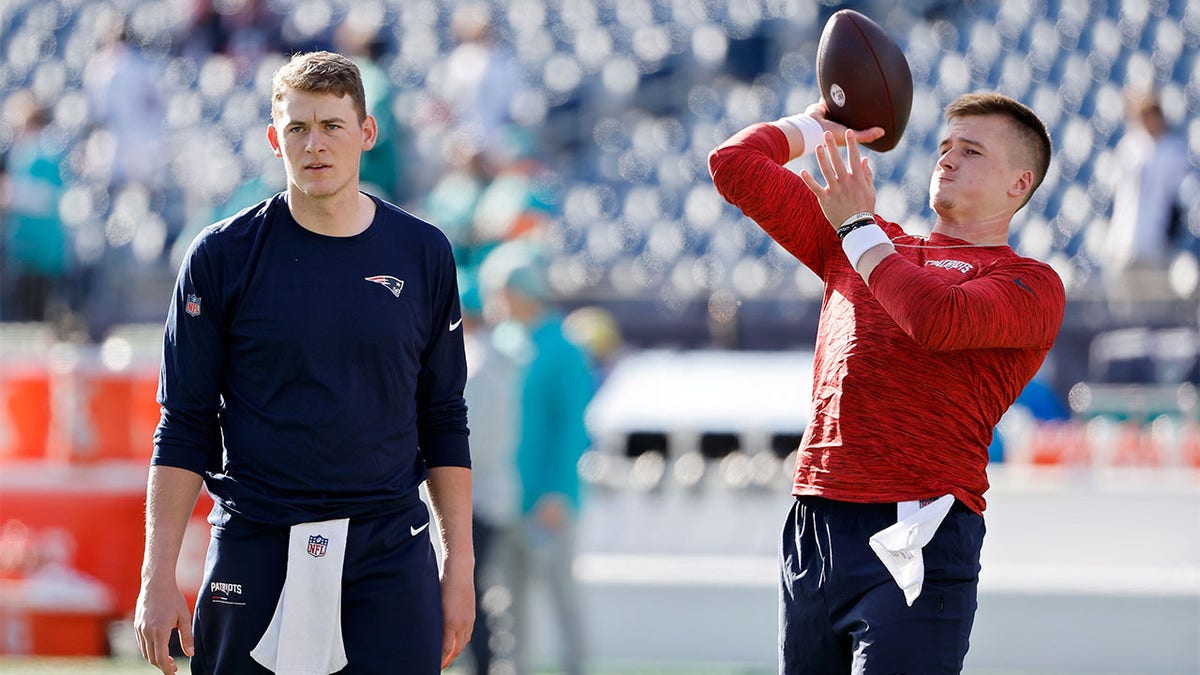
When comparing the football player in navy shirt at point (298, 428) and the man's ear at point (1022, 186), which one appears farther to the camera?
the man's ear at point (1022, 186)

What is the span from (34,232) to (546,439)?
593 centimetres

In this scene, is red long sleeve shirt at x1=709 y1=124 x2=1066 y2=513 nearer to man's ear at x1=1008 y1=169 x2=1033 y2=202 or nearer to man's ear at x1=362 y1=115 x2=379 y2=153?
man's ear at x1=1008 y1=169 x2=1033 y2=202

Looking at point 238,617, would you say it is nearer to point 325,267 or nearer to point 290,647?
Result: point 290,647

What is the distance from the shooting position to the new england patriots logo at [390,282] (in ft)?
10.7

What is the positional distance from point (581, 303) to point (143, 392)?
151 inches

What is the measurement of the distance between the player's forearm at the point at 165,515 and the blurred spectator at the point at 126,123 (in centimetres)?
972

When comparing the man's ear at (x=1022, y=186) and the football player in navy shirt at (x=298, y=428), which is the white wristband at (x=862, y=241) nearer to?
the man's ear at (x=1022, y=186)

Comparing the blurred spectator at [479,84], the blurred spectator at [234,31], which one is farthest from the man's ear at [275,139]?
the blurred spectator at [234,31]

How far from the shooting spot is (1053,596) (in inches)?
282

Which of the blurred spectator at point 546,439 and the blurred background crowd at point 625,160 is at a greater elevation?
the blurred background crowd at point 625,160

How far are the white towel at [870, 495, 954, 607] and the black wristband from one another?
553 mm

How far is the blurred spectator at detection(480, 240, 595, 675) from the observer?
257 inches

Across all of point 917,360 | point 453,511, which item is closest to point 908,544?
point 917,360

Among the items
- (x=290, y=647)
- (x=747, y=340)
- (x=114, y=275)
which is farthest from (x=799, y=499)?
(x=114, y=275)
